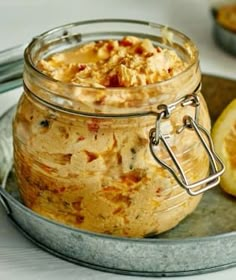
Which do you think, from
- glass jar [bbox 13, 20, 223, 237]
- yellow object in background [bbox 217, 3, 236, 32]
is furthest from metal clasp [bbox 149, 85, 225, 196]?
yellow object in background [bbox 217, 3, 236, 32]

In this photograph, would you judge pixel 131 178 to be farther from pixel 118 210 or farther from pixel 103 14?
pixel 103 14

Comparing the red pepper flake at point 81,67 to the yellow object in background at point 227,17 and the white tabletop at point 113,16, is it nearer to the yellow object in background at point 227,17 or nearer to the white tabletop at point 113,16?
the white tabletop at point 113,16

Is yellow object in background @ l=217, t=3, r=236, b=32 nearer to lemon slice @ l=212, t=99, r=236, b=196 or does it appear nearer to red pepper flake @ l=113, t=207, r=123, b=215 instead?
lemon slice @ l=212, t=99, r=236, b=196

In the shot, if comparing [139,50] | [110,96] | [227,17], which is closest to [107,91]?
[110,96]

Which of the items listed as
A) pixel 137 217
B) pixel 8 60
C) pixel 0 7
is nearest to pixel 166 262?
pixel 137 217

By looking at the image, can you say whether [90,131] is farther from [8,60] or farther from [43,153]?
[8,60]
